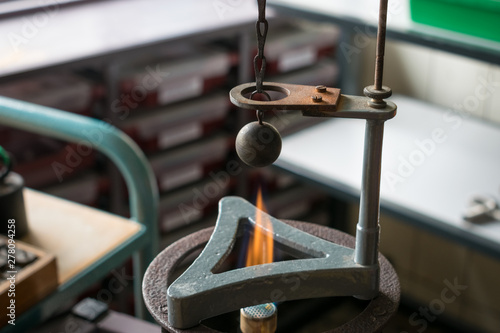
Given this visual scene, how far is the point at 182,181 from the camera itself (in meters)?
2.21

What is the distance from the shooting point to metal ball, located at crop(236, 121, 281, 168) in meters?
0.55

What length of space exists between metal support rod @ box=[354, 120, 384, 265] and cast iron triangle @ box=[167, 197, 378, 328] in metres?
0.01

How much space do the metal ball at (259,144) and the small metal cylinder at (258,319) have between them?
0.44 feet

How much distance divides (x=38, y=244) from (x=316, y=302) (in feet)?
5.19

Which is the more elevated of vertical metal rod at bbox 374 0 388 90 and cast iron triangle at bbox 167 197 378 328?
vertical metal rod at bbox 374 0 388 90

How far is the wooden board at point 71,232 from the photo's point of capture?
1176mm

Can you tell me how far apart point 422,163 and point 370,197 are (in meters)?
1.27

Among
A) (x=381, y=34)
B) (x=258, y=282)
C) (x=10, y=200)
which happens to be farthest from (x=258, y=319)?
(x=10, y=200)

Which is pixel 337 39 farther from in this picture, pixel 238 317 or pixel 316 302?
pixel 238 317

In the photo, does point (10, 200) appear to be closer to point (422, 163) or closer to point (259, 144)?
point (259, 144)

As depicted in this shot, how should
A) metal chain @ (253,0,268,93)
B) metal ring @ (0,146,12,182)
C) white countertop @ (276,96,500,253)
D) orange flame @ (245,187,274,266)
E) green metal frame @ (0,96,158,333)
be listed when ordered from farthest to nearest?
white countertop @ (276,96,500,253), green metal frame @ (0,96,158,333), metal ring @ (0,146,12,182), orange flame @ (245,187,274,266), metal chain @ (253,0,268,93)

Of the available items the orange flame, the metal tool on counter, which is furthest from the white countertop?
the orange flame

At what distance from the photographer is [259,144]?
55cm

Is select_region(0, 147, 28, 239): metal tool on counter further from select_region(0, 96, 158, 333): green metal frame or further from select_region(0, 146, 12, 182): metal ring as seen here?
select_region(0, 96, 158, 333): green metal frame
